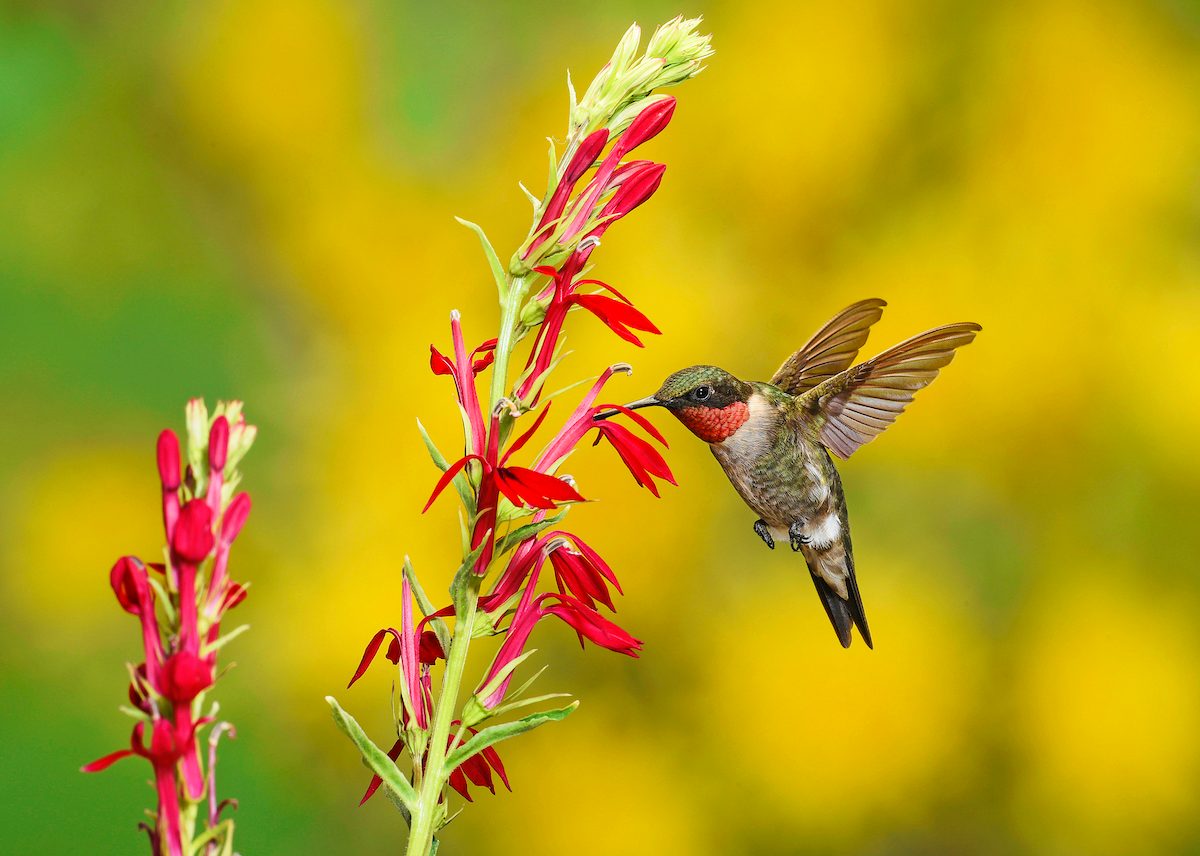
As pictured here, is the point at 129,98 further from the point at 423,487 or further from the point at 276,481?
the point at 423,487

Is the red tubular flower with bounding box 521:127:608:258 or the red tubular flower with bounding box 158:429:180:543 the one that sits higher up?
the red tubular flower with bounding box 521:127:608:258

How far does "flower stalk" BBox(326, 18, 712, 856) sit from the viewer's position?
1.30ft

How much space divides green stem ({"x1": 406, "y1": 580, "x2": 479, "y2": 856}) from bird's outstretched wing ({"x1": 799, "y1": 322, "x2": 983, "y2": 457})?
43 centimetres

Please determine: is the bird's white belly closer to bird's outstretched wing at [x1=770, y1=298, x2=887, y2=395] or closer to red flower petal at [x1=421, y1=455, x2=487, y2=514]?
bird's outstretched wing at [x1=770, y1=298, x2=887, y2=395]

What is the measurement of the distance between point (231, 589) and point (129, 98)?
1.67 m

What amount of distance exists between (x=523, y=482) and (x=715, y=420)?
0.33 metres

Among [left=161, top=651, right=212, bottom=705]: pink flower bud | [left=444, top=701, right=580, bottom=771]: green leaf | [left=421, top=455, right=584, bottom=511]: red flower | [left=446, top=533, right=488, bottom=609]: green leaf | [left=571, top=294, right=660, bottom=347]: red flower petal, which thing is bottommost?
[left=444, top=701, right=580, bottom=771]: green leaf

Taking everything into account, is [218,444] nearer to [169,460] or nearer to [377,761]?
[169,460]

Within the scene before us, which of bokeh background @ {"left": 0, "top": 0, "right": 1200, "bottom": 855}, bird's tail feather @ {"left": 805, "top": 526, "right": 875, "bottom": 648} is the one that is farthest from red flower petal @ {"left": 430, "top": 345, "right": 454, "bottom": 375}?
bokeh background @ {"left": 0, "top": 0, "right": 1200, "bottom": 855}

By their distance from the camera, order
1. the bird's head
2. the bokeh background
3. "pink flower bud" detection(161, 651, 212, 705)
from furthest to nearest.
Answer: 1. the bokeh background
2. the bird's head
3. "pink flower bud" detection(161, 651, 212, 705)

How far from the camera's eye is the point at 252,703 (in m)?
1.69

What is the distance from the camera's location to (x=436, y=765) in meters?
0.39

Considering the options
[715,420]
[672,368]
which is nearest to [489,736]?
[715,420]

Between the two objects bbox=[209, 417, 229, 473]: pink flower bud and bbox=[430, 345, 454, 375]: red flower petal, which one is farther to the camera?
bbox=[430, 345, 454, 375]: red flower petal
